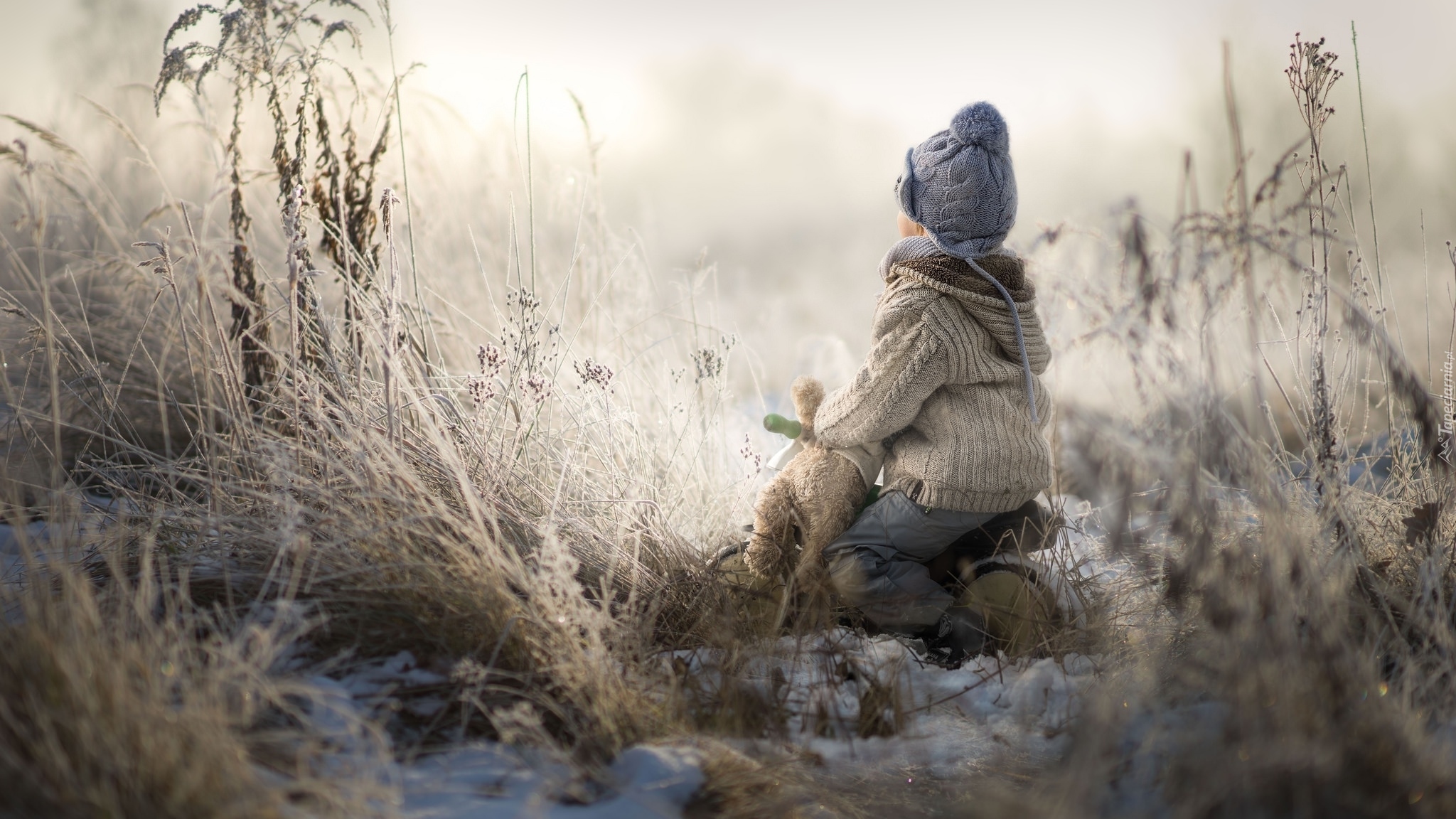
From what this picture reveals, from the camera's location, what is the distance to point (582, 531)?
2105mm

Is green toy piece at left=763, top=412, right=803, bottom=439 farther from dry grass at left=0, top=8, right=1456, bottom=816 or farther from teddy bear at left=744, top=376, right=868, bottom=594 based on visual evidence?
dry grass at left=0, top=8, right=1456, bottom=816

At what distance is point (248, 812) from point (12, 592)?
94 cm

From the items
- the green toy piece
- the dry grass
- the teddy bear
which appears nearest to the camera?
the dry grass

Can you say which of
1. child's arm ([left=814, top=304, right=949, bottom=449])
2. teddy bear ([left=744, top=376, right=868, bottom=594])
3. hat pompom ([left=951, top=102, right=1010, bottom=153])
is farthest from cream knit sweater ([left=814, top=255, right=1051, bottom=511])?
hat pompom ([left=951, top=102, right=1010, bottom=153])

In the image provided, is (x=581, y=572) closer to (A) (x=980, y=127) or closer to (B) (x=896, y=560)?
(B) (x=896, y=560)

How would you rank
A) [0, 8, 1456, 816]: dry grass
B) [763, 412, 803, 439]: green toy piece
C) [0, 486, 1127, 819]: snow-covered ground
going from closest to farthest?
[0, 8, 1456, 816]: dry grass, [0, 486, 1127, 819]: snow-covered ground, [763, 412, 803, 439]: green toy piece

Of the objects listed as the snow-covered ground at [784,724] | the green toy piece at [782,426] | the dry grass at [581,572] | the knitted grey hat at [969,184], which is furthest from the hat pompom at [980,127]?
the snow-covered ground at [784,724]

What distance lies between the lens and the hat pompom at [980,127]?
7.10 feet

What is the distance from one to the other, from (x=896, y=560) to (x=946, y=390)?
1.45 ft

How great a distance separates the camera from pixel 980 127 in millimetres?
2164

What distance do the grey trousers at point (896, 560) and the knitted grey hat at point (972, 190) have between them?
34cm

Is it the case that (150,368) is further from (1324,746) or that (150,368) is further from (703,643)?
(1324,746)

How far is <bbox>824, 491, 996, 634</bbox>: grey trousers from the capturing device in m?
2.21

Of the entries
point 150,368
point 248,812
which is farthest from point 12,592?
point 150,368
